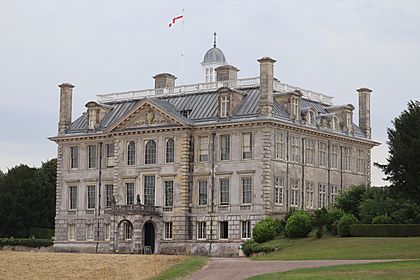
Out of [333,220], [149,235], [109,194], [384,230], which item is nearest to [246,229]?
[149,235]

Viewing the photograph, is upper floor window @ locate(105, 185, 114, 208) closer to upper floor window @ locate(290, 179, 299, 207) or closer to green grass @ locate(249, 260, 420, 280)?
upper floor window @ locate(290, 179, 299, 207)

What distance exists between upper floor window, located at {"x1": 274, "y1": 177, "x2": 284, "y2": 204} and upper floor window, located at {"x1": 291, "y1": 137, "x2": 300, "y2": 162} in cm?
238

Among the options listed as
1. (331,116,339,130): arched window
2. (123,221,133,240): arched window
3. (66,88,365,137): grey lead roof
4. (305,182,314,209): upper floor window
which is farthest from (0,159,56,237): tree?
(331,116,339,130): arched window

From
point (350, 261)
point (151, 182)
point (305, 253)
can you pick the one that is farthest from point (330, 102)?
point (350, 261)

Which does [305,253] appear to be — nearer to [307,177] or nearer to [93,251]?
[307,177]

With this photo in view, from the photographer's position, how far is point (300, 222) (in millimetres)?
64312

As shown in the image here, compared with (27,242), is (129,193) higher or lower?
higher

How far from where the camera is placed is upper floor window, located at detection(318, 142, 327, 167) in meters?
76.8

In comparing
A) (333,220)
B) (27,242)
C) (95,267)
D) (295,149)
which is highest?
(295,149)

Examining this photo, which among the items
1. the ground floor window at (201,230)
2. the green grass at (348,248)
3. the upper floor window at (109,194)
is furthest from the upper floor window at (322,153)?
the upper floor window at (109,194)

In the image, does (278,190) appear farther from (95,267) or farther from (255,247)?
(95,267)

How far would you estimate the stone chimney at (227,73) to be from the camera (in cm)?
7825

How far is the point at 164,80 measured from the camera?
3270 inches

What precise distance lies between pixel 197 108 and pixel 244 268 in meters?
33.4
